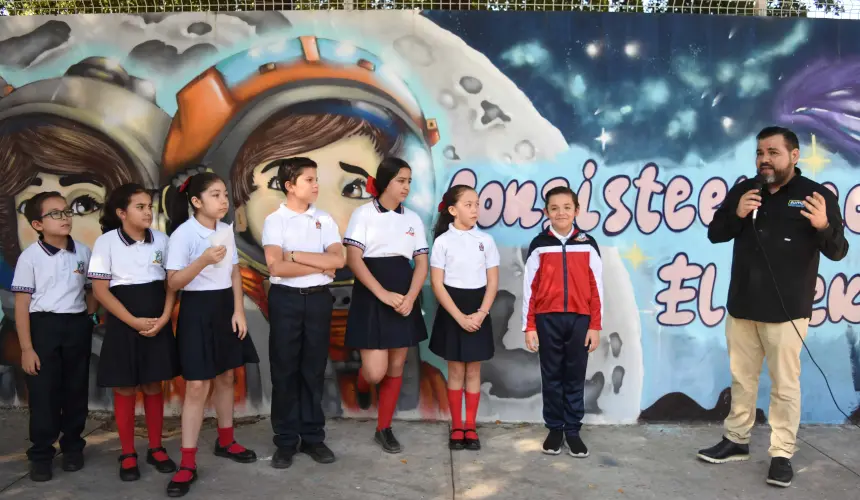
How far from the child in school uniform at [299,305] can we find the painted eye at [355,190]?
666mm

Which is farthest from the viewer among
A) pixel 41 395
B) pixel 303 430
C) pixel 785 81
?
pixel 785 81

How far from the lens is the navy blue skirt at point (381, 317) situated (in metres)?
4.21

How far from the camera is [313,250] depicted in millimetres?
4070

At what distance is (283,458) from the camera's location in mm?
4035

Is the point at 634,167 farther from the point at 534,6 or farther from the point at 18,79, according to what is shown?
the point at 18,79

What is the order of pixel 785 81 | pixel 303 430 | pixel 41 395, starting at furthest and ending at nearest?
pixel 785 81 → pixel 303 430 → pixel 41 395

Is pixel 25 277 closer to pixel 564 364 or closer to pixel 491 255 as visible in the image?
pixel 491 255

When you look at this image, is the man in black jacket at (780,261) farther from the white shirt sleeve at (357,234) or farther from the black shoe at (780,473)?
the white shirt sleeve at (357,234)

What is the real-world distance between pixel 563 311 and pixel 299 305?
5.25 ft

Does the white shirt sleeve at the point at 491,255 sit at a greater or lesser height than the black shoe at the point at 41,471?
greater

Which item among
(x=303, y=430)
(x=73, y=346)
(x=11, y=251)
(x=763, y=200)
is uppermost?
(x=763, y=200)

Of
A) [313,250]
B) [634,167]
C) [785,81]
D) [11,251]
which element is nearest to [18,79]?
[11,251]

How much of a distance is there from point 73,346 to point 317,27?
8.49ft

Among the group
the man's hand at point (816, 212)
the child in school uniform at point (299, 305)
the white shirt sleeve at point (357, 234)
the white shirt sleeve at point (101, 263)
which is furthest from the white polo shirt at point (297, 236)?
the man's hand at point (816, 212)
